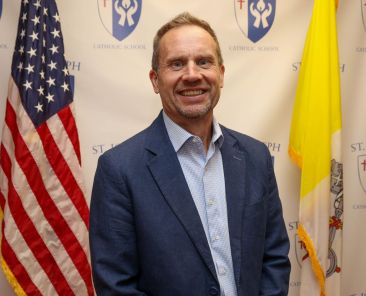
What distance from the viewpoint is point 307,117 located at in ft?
8.77

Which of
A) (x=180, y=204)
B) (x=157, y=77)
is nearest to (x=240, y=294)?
(x=180, y=204)

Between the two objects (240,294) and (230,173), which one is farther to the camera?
(230,173)

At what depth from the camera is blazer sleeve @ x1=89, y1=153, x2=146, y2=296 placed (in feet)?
5.16

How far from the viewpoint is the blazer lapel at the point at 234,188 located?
1654mm

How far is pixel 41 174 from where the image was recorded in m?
2.45

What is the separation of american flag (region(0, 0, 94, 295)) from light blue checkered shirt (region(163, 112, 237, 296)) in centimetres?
92

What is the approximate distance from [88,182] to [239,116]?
98 centimetres

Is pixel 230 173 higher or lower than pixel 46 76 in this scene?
lower

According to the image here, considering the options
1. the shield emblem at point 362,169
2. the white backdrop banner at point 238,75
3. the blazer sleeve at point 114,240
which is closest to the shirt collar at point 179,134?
the blazer sleeve at point 114,240

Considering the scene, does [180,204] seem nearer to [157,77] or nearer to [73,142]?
[157,77]

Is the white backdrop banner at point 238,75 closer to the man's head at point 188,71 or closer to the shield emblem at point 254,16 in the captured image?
the shield emblem at point 254,16

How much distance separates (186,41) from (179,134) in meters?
0.33

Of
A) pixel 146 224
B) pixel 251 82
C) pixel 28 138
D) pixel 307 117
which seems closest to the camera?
pixel 146 224

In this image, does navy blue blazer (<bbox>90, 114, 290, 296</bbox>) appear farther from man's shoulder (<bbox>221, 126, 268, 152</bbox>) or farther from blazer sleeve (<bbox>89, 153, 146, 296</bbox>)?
man's shoulder (<bbox>221, 126, 268, 152</bbox>)
